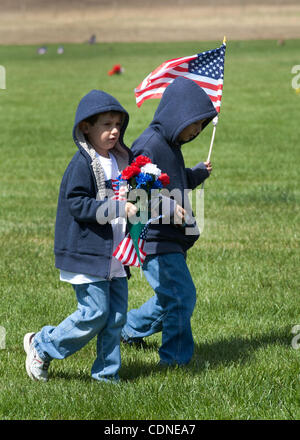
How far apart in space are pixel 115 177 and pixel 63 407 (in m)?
1.35

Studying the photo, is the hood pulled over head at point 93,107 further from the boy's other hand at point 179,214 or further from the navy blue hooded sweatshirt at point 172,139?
the boy's other hand at point 179,214

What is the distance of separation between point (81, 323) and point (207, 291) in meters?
2.40

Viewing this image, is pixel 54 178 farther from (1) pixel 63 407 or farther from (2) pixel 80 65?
(2) pixel 80 65

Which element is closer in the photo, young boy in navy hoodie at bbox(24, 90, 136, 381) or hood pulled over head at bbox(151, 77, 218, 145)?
young boy in navy hoodie at bbox(24, 90, 136, 381)

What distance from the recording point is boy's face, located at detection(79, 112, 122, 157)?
4.75m

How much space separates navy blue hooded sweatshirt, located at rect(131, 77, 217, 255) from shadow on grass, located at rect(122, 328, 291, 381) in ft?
2.47

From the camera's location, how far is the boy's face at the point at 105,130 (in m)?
4.75

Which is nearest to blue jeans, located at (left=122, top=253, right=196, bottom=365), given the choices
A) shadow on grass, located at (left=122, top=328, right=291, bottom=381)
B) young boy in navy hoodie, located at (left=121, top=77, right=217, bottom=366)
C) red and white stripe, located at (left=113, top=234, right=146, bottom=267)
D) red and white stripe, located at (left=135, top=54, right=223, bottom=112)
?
young boy in navy hoodie, located at (left=121, top=77, right=217, bottom=366)

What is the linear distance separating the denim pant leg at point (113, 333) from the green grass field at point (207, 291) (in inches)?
4.9

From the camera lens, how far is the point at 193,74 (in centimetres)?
606

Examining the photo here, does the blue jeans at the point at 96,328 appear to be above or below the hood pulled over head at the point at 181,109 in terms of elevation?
below

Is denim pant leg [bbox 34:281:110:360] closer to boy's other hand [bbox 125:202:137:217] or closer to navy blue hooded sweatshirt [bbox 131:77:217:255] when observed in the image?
boy's other hand [bbox 125:202:137:217]

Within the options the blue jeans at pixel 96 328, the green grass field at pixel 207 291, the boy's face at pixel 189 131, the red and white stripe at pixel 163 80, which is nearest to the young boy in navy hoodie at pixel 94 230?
the blue jeans at pixel 96 328
